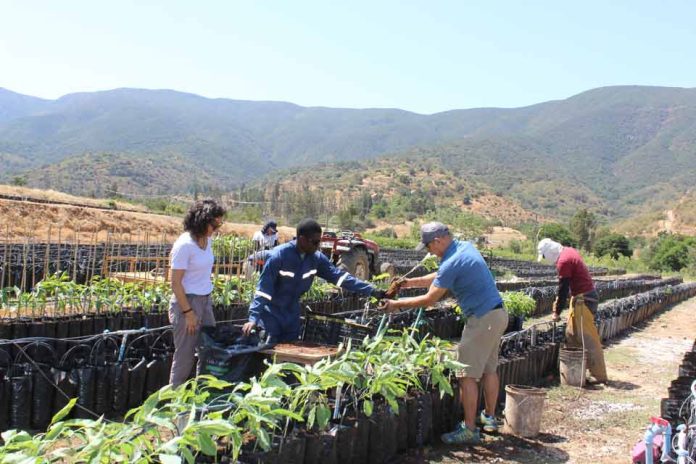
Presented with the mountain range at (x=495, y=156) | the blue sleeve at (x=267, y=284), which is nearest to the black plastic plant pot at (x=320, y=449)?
the blue sleeve at (x=267, y=284)

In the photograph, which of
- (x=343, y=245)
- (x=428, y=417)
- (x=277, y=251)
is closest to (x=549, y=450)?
(x=428, y=417)

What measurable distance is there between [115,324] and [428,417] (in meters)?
4.19

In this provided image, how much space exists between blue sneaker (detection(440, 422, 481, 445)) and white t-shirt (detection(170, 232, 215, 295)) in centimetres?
200

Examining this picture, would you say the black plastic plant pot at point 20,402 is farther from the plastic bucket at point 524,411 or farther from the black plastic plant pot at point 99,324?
the plastic bucket at point 524,411

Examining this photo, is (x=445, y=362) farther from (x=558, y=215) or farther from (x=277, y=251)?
(x=558, y=215)

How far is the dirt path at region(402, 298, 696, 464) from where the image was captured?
488cm

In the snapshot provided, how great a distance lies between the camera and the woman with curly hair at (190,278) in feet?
14.5

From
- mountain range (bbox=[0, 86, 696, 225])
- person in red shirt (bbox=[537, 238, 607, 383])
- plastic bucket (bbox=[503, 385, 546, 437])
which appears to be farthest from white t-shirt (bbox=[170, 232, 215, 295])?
mountain range (bbox=[0, 86, 696, 225])

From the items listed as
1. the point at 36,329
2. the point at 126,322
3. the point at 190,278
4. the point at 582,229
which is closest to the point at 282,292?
the point at 190,278

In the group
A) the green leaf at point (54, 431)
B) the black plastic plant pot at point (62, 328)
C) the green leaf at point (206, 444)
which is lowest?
the black plastic plant pot at point (62, 328)

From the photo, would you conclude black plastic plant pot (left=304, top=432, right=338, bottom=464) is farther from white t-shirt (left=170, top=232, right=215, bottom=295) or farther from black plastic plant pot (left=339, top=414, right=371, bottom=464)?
white t-shirt (left=170, top=232, right=215, bottom=295)

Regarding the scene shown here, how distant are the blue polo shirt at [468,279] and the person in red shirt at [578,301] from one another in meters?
2.75

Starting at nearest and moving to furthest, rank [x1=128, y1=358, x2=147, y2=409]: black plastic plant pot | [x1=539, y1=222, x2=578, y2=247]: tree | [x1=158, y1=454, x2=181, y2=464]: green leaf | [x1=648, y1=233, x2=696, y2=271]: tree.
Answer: [x1=158, y1=454, x2=181, y2=464]: green leaf < [x1=128, y1=358, x2=147, y2=409]: black plastic plant pot < [x1=648, y1=233, x2=696, y2=271]: tree < [x1=539, y1=222, x2=578, y2=247]: tree

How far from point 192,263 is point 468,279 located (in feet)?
6.25
